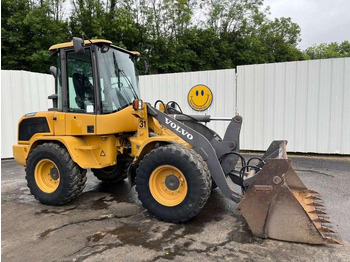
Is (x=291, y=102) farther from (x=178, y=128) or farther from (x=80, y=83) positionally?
(x=80, y=83)

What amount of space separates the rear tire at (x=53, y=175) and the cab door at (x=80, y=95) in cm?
42

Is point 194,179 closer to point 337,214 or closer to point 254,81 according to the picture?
point 337,214

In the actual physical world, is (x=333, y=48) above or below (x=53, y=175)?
above

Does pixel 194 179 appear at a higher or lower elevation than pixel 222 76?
lower

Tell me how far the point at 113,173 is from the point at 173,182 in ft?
7.25

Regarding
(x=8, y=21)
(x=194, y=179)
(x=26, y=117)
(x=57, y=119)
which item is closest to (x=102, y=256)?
(x=194, y=179)

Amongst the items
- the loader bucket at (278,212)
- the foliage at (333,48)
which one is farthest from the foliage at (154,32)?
the foliage at (333,48)

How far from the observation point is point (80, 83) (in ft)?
14.8

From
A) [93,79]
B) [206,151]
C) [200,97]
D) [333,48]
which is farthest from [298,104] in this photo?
[333,48]

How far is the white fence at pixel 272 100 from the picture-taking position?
7742mm

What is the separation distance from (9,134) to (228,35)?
18437 millimetres

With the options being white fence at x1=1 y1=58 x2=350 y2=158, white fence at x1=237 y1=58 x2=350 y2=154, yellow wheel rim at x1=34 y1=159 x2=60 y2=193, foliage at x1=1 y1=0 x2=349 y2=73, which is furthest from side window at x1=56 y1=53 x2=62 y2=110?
foliage at x1=1 y1=0 x2=349 y2=73

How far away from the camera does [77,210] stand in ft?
14.3

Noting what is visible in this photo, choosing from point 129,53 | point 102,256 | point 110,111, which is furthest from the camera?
point 129,53
